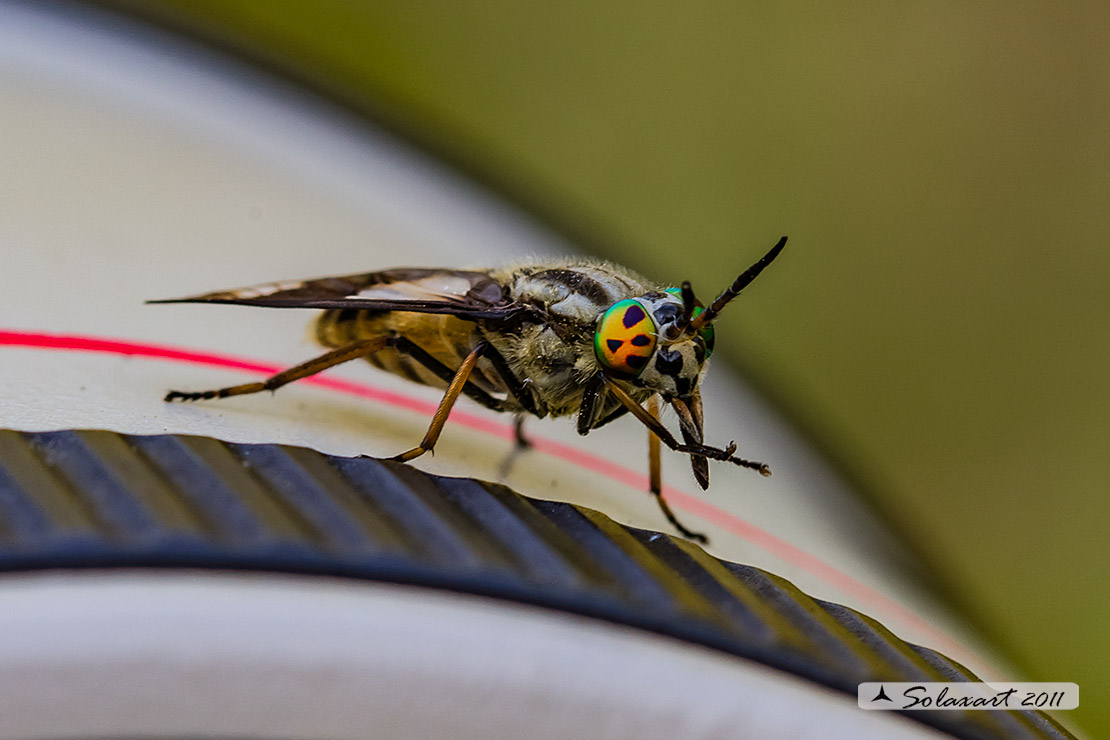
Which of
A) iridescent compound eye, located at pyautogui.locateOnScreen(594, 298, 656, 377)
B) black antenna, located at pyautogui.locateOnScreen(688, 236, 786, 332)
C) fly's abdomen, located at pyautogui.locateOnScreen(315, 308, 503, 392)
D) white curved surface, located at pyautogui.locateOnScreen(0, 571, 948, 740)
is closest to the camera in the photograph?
white curved surface, located at pyautogui.locateOnScreen(0, 571, 948, 740)

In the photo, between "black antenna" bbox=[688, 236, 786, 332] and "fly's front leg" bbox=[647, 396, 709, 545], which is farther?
"fly's front leg" bbox=[647, 396, 709, 545]

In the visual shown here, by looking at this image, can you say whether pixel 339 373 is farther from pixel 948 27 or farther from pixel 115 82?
pixel 948 27

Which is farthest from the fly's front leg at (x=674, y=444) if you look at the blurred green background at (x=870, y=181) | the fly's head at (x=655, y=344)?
the blurred green background at (x=870, y=181)

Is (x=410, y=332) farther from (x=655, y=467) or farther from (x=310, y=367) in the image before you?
(x=655, y=467)

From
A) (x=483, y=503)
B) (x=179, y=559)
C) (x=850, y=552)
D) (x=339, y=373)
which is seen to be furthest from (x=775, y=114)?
(x=179, y=559)

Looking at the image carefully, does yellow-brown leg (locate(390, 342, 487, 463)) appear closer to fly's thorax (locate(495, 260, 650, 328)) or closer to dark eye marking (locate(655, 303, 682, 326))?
fly's thorax (locate(495, 260, 650, 328))

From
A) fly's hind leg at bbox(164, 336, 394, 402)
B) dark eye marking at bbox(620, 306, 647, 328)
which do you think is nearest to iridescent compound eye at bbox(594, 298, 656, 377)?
dark eye marking at bbox(620, 306, 647, 328)

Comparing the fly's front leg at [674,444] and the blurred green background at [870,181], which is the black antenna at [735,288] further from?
the blurred green background at [870,181]
